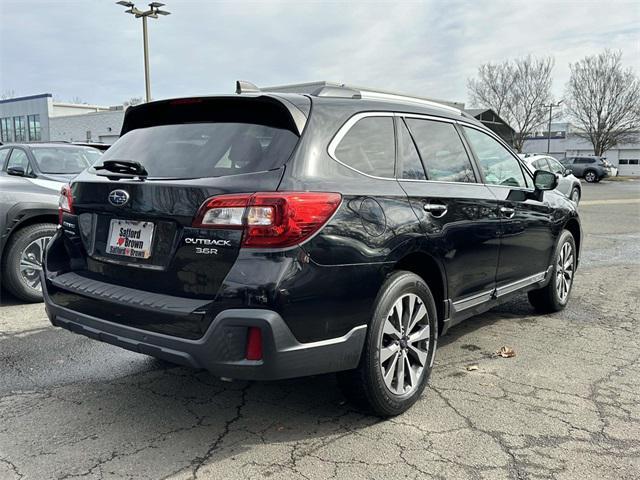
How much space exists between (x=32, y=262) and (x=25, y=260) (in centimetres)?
7

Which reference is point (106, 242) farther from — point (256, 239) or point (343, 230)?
point (343, 230)

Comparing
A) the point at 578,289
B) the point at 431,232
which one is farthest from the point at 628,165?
the point at 431,232

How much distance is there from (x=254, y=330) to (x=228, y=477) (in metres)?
0.71

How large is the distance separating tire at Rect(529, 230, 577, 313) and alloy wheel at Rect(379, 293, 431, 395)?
2.44 meters

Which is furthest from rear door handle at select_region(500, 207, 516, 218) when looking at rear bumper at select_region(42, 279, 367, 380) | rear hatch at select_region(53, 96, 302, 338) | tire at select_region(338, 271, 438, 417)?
rear hatch at select_region(53, 96, 302, 338)

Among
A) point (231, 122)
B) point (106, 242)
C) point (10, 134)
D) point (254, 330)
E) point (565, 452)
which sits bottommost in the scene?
point (565, 452)

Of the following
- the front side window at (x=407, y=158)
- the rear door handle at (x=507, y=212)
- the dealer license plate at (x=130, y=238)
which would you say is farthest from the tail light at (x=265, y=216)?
the rear door handle at (x=507, y=212)

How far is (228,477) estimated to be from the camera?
262 centimetres

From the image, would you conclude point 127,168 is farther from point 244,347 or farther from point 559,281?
point 559,281

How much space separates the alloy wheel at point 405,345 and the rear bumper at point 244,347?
0.32 meters

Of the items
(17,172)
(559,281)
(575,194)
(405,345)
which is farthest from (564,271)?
(575,194)

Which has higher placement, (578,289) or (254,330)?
(254,330)

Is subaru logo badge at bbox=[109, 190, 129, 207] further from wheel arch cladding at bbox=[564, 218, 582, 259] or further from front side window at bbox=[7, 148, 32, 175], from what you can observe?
front side window at bbox=[7, 148, 32, 175]

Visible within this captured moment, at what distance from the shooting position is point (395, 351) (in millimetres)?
3188
